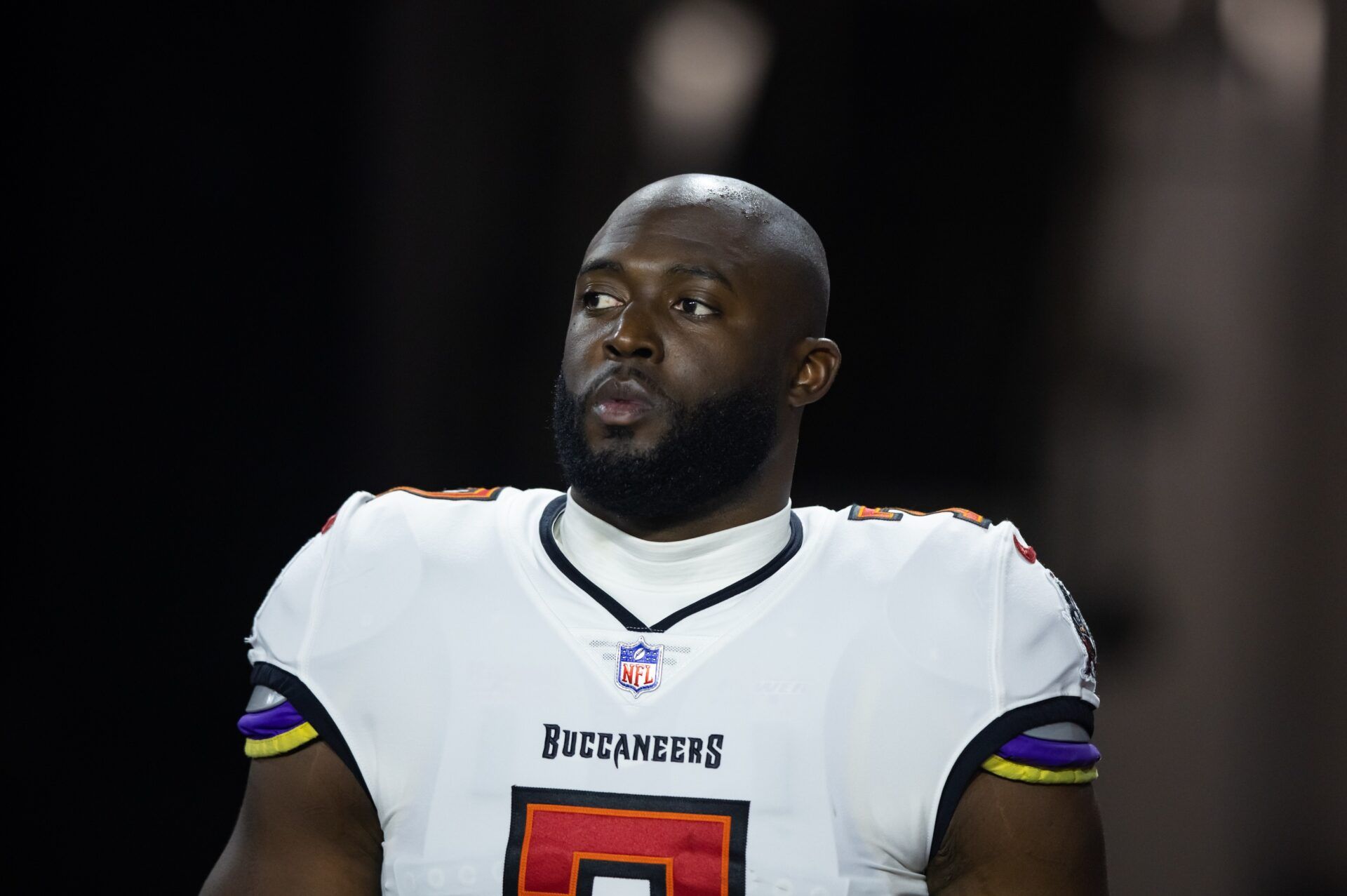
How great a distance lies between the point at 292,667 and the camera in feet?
4.84

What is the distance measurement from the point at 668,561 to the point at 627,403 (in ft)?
0.58

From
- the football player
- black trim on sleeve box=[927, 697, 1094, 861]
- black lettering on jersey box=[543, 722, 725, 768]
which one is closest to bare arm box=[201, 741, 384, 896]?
the football player

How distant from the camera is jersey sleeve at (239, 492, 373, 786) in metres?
1.45

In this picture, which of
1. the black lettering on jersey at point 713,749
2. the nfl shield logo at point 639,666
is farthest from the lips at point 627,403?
the black lettering on jersey at point 713,749

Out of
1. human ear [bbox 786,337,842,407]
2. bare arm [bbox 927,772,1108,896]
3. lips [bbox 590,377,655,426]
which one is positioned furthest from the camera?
human ear [bbox 786,337,842,407]

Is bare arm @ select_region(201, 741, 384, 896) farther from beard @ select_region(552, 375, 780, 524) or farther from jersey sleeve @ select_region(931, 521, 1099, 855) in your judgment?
jersey sleeve @ select_region(931, 521, 1099, 855)

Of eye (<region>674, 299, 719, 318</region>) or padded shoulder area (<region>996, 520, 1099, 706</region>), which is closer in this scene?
padded shoulder area (<region>996, 520, 1099, 706</region>)

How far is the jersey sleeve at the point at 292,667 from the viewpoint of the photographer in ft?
4.74

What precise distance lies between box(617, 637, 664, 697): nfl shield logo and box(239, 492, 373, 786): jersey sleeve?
11.0 inches

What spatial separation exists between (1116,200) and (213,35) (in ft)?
5.48

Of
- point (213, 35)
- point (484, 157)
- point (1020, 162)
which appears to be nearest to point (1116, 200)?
point (1020, 162)

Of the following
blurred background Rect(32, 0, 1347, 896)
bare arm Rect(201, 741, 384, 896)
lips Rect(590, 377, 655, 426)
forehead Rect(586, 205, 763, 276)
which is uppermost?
blurred background Rect(32, 0, 1347, 896)

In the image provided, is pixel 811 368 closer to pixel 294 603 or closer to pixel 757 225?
pixel 757 225

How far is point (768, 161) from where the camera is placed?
2.74 meters
